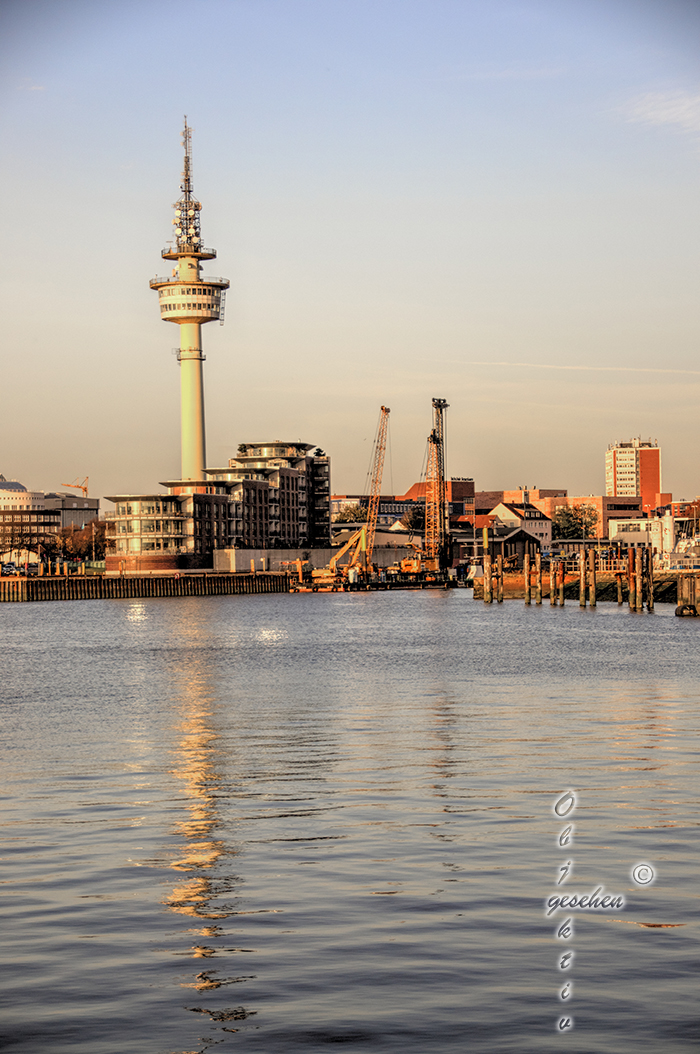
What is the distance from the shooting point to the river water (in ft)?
42.2

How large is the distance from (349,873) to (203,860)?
2435 mm

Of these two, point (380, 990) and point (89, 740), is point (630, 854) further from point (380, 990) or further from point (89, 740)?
point (89, 740)

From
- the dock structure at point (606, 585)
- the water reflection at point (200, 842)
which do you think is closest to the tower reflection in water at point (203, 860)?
the water reflection at point (200, 842)

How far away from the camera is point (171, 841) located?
69.3 ft

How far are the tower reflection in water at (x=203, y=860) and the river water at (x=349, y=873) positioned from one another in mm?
57

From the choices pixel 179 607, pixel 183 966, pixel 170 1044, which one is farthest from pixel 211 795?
pixel 179 607

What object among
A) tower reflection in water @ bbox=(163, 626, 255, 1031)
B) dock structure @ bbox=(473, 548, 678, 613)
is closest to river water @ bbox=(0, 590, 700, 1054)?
tower reflection in water @ bbox=(163, 626, 255, 1031)

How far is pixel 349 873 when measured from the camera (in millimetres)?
18734

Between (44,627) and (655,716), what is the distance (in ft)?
290

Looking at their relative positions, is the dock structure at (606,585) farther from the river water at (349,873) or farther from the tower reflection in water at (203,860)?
the tower reflection in water at (203,860)
